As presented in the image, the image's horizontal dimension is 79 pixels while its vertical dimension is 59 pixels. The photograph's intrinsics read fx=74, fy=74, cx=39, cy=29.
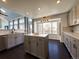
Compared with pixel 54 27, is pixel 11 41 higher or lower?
lower

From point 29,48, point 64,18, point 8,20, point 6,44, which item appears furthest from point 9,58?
point 8,20

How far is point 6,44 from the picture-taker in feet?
13.6

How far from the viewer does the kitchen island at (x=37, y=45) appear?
2.75 meters

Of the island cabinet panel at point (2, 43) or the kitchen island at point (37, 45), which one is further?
the island cabinet panel at point (2, 43)

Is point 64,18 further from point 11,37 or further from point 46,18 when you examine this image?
point 11,37

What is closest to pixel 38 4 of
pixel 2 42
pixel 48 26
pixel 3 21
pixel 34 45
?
pixel 34 45

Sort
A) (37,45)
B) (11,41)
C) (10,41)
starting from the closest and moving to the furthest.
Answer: (37,45), (10,41), (11,41)

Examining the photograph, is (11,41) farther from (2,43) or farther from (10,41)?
(2,43)

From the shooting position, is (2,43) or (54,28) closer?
(2,43)

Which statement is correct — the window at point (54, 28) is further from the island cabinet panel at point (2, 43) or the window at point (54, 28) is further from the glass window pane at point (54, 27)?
the island cabinet panel at point (2, 43)

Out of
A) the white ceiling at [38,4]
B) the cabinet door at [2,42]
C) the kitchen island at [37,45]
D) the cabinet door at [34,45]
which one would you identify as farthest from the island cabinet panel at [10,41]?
the white ceiling at [38,4]

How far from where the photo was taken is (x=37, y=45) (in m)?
2.97

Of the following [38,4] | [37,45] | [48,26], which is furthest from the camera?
[48,26]

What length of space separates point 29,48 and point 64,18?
4.34 m
